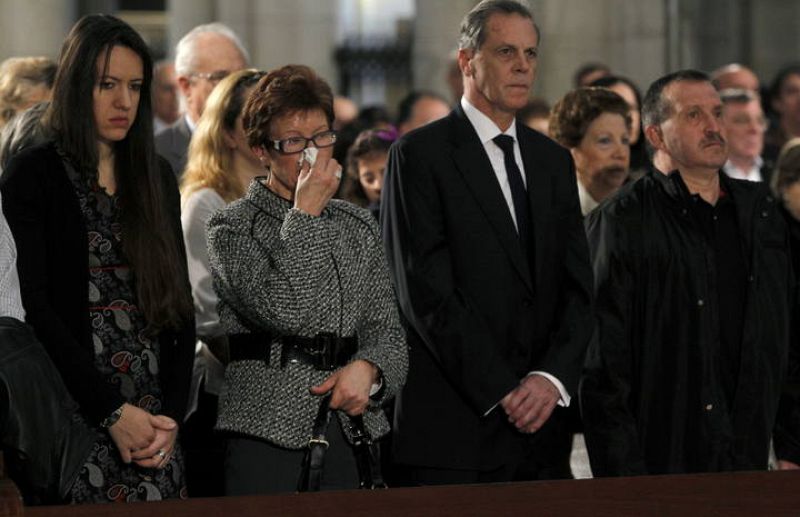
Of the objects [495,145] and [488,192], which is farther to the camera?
[495,145]

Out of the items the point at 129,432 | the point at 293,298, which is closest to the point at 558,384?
the point at 293,298

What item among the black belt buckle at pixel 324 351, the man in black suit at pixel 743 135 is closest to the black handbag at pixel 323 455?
the black belt buckle at pixel 324 351

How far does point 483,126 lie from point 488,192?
298 millimetres

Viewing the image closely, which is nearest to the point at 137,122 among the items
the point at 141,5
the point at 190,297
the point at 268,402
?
the point at 190,297

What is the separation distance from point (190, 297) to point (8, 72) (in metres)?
2.31

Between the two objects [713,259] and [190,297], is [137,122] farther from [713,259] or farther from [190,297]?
[713,259]

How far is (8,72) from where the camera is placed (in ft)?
23.9

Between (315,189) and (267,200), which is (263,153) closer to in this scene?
(267,200)

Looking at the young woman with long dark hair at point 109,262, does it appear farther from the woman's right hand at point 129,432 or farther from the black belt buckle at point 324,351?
the black belt buckle at point 324,351

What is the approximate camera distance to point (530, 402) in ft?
19.2

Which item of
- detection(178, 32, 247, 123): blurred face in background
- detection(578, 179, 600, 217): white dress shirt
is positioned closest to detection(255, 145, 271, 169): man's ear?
detection(578, 179, 600, 217): white dress shirt

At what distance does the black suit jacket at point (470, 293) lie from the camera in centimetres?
585

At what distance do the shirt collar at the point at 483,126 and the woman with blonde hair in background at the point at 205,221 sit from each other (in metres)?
0.83

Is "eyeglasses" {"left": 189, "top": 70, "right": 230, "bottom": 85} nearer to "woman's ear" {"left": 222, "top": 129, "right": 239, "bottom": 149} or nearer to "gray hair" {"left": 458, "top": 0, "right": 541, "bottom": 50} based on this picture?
"woman's ear" {"left": 222, "top": 129, "right": 239, "bottom": 149}
